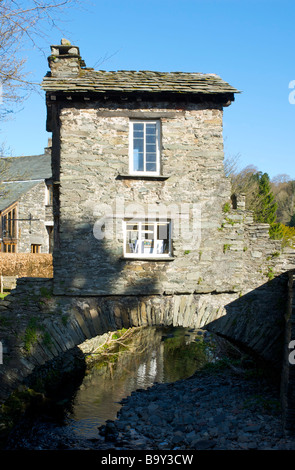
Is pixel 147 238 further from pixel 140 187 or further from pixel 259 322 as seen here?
pixel 259 322

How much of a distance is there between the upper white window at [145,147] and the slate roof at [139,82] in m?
0.85

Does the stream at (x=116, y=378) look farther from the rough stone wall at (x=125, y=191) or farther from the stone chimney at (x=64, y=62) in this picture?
the stone chimney at (x=64, y=62)

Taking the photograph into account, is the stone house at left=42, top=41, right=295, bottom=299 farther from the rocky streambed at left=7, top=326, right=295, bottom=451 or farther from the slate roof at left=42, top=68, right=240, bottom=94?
the rocky streambed at left=7, top=326, right=295, bottom=451

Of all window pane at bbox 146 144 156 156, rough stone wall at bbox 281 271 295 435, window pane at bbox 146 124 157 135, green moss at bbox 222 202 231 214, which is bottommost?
rough stone wall at bbox 281 271 295 435

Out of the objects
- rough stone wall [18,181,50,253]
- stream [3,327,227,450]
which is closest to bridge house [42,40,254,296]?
stream [3,327,227,450]

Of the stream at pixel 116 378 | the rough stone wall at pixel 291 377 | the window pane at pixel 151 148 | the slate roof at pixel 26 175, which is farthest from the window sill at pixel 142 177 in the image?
the slate roof at pixel 26 175

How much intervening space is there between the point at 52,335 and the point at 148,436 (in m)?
3.49

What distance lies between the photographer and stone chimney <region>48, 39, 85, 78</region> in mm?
10789

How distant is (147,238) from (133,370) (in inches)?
303

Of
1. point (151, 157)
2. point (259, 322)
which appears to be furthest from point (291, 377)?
point (151, 157)

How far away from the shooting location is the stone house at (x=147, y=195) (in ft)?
32.9

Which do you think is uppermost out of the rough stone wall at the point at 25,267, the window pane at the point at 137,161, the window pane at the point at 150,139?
the window pane at the point at 150,139

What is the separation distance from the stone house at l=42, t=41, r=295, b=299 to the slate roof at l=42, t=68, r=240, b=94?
3 centimetres
